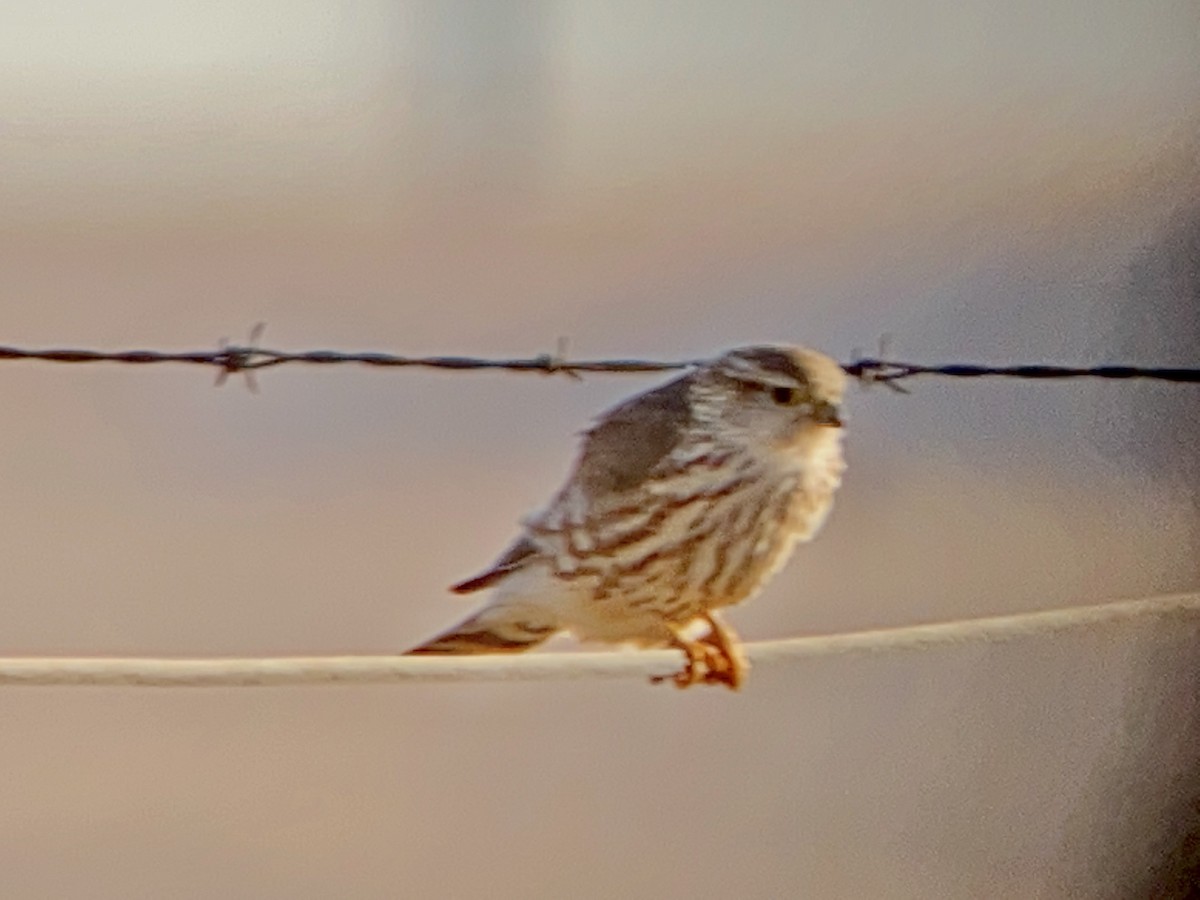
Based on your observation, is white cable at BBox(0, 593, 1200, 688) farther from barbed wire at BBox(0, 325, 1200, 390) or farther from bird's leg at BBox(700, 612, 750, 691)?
barbed wire at BBox(0, 325, 1200, 390)

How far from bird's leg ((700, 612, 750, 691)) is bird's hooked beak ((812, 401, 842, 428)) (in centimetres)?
18

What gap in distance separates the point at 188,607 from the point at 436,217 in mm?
376

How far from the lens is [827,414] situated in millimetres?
A: 883

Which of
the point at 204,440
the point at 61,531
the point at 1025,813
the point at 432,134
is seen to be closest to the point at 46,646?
the point at 61,531

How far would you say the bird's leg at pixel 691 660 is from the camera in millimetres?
925

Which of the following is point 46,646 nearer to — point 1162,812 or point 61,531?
point 61,531

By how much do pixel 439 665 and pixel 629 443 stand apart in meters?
0.25

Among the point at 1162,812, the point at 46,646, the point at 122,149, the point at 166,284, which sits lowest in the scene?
the point at 1162,812

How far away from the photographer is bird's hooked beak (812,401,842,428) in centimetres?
88

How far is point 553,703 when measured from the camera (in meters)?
1.08

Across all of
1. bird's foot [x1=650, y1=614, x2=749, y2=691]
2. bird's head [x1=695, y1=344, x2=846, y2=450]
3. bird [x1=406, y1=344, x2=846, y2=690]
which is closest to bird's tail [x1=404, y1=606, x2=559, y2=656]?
bird [x1=406, y1=344, x2=846, y2=690]

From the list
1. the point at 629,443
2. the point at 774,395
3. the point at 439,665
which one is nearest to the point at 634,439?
the point at 629,443

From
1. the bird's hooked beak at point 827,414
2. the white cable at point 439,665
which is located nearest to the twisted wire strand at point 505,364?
the bird's hooked beak at point 827,414

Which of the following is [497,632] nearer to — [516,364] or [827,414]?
[516,364]
